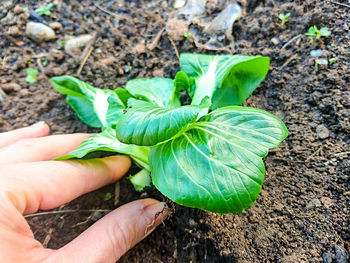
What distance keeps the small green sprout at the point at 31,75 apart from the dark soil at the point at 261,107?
7cm

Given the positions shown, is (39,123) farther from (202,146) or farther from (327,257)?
(327,257)

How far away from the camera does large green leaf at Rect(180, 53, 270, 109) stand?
2367 mm

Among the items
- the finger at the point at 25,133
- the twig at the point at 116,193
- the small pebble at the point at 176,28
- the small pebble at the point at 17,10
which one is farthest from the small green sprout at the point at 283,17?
the small pebble at the point at 17,10

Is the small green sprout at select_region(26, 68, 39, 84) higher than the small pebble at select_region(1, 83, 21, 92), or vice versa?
the small green sprout at select_region(26, 68, 39, 84)

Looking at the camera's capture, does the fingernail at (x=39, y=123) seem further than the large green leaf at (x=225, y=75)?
Yes

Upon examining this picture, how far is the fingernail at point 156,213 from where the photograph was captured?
2.03 metres

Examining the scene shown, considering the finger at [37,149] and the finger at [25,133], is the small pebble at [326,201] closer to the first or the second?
the finger at [37,149]

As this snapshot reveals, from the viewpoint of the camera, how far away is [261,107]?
2645mm

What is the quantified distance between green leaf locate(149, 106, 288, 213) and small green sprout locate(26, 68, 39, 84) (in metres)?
2.14

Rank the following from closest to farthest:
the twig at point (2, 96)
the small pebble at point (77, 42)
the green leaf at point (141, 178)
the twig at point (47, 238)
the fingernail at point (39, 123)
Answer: the twig at point (47, 238)
the green leaf at point (141, 178)
the fingernail at point (39, 123)
the twig at point (2, 96)
the small pebble at point (77, 42)

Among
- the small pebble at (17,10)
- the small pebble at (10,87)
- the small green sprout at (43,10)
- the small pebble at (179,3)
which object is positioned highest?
the small pebble at (17,10)

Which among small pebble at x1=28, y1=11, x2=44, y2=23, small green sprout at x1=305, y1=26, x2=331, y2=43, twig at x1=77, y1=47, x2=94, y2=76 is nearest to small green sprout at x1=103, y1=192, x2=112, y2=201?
twig at x1=77, y1=47, x2=94, y2=76

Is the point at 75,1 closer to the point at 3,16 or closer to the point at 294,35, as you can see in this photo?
the point at 3,16

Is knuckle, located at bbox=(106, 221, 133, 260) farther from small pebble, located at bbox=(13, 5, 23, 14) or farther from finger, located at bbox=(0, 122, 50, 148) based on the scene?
small pebble, located at bbox=(13, 5, 23, 14)
